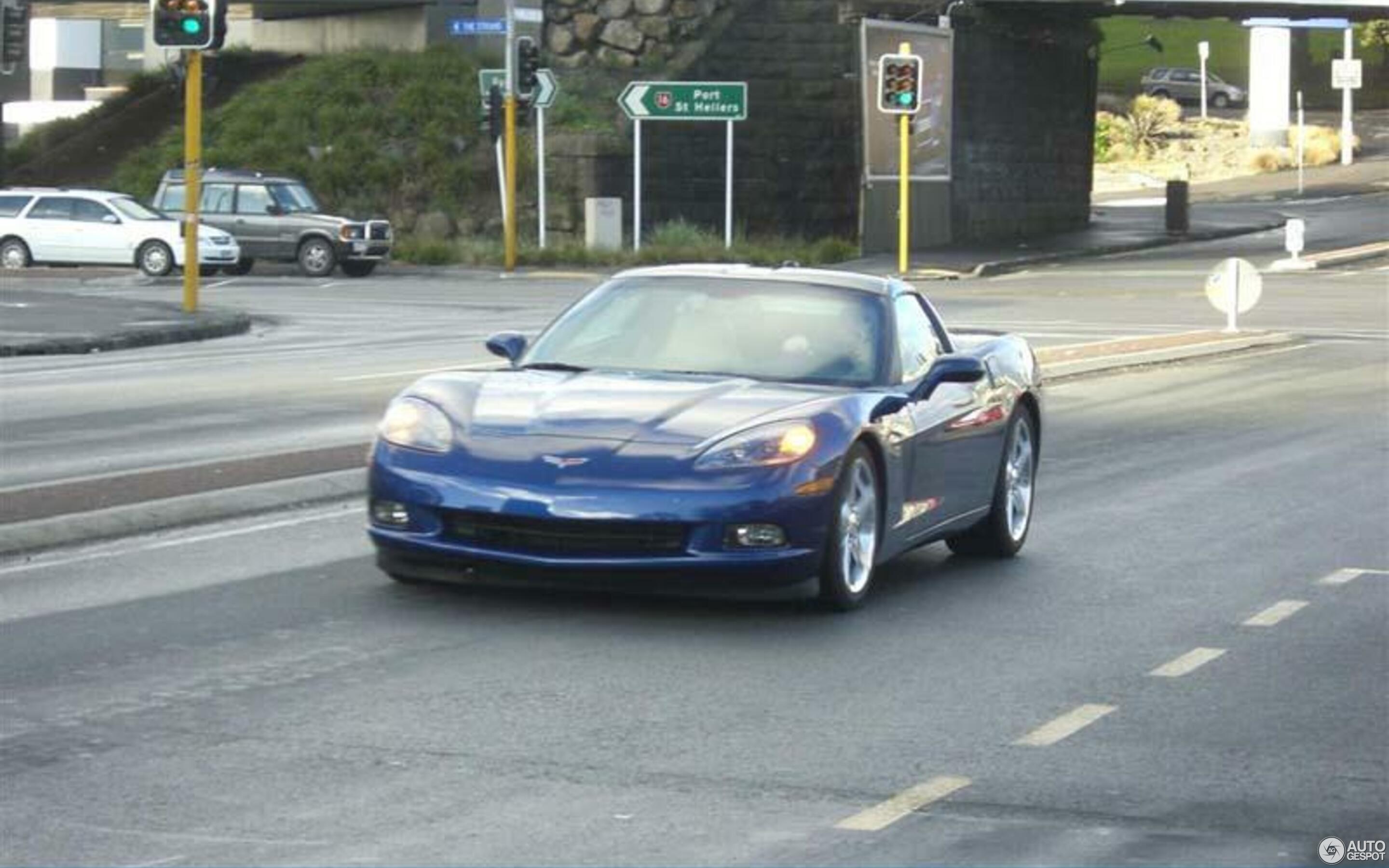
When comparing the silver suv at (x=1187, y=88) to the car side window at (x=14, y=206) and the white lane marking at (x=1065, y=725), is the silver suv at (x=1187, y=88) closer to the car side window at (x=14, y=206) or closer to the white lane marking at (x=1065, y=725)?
the car side window at (x=14, y=206)

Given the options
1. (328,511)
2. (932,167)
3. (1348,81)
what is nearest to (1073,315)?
(932,167)

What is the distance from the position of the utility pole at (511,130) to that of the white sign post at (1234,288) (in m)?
17.6

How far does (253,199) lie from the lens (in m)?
47.0

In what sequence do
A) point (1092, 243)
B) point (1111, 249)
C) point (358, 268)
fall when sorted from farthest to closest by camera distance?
point (1092, 243) → point (1111, 249) → point (358, 268)

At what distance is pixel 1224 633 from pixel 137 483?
5.83m

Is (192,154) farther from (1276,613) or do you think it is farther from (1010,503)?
(1276,613)

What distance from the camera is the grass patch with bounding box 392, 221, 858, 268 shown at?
48.5 metres

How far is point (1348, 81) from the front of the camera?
7738 cm

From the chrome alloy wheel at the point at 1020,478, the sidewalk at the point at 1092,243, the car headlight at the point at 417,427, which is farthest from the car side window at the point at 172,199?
the car headlight at the point at 417,427

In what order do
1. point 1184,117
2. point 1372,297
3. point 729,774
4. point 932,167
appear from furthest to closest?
point 1184,117 < point 932,167 < point 1372,297 < point 729,774

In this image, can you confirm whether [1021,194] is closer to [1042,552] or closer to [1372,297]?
[1372,297]

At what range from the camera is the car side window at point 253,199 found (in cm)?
4681

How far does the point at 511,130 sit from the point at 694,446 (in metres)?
36.8

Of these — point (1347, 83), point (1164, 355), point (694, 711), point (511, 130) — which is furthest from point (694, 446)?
point (1347, 83)
